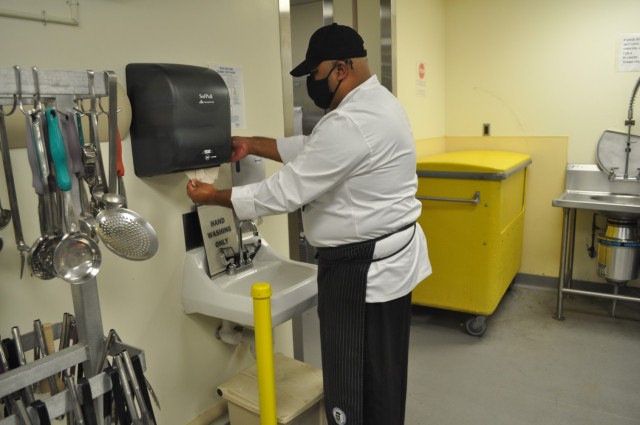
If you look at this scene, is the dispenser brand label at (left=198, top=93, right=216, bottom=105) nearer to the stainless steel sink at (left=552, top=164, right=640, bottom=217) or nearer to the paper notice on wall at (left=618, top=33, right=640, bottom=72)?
the stainless steel sink at (left=552, top=164, right=640, bottom=217)

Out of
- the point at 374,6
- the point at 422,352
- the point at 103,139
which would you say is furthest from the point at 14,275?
the point at 374,6

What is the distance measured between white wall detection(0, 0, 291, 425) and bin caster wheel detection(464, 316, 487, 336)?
1.45m

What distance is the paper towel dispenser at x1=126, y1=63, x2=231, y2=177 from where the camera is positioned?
4.67 ft

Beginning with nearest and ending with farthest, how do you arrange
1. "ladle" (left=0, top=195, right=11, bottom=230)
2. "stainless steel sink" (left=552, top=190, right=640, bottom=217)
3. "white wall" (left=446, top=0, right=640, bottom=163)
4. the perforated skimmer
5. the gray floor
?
the perforated skimmer
"ladle" (left=0, top=195, right=11, bottom=230)
the gray floor
"stainless steel sink" (left=552, top=190, right=640, bottom=217)
"white wall" (left=446, top=0, right=640, bottom=163)

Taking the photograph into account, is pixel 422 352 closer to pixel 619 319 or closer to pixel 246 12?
pixel 619 319

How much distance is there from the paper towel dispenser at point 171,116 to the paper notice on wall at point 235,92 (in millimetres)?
259

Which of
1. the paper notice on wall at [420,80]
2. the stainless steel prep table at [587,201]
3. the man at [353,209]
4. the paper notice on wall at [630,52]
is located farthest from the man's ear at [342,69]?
the paper notice on wall at [630,52]

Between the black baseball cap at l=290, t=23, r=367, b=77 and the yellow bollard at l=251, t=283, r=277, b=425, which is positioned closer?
the yellow bollard at l=251, t=283, r=277, b=425

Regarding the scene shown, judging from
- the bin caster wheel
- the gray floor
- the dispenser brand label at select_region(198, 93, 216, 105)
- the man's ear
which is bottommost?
the gray floor

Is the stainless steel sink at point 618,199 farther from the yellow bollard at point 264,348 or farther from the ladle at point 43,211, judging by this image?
the ladle at point 43,211

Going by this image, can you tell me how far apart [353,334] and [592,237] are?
2.60 meters

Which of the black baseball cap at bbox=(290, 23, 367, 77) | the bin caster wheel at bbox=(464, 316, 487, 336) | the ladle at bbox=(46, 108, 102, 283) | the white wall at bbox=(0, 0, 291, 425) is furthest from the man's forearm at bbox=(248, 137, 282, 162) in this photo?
the bin caster wheel at bbox=(464, 316, 487, 336)

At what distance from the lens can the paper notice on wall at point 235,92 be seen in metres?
1.81

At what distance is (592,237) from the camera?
3.40 m
